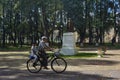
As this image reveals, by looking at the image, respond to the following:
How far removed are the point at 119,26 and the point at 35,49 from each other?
61.9 meters

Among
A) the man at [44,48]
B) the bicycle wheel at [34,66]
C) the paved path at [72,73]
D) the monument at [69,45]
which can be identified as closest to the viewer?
the paved path at [72,73]

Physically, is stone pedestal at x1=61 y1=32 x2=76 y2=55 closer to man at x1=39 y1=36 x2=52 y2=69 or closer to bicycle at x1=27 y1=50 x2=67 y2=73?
bicycle at x1=27 y1=50 x2=67 y2=73

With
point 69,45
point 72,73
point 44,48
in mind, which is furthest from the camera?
point 69,45

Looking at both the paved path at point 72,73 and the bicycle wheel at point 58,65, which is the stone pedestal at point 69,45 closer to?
the paved path at point 72,73

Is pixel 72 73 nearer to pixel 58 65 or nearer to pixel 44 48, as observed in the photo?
pixel 58 65

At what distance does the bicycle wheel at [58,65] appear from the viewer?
52.0ft

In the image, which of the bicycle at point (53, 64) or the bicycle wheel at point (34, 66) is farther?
the bicycle wheel at point (34, 66)

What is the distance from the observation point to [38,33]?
76688mm

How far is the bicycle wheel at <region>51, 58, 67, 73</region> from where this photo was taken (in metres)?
15.8

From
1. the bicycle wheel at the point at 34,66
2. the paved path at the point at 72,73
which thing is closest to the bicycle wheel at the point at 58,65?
the paved path at the point at 72,73

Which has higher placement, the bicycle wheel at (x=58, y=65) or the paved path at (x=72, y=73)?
the bicycle wheel at (x=58, y=65)

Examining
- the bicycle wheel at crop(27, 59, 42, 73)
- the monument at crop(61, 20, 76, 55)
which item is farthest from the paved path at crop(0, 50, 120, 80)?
the monument at crop(61, 20, 76, 55)

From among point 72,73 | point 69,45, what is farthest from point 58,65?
point 69,45

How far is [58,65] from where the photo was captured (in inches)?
626
